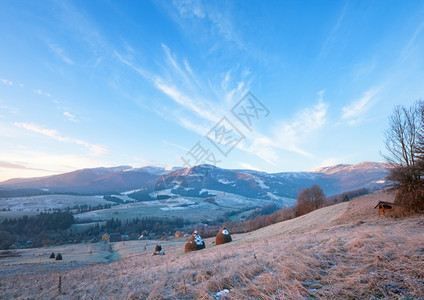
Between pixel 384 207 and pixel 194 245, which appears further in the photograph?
pixel 194 245

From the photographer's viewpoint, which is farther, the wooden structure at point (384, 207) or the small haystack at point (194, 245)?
the small haystack at point (194, 245)

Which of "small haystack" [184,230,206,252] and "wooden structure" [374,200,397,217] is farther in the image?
"small haystack" [184,230,206,252]

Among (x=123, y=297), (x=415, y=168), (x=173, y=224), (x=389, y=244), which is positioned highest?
(x=415, y=168)

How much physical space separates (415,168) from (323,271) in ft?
71.5

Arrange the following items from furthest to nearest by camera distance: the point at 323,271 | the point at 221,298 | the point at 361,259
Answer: the point at 361,259
the point at 323,271
the point at 221,298

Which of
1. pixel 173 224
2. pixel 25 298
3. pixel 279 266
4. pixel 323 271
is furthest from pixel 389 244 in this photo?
pixel 173 224

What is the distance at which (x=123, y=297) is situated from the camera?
6.18 metres

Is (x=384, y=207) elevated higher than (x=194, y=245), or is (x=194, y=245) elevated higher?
(x=384, y=207)

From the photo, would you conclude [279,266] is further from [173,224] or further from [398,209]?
[173,224]

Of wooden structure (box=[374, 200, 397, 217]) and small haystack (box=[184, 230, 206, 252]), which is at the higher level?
wooden structure (box=[374, 200, 397, 217])

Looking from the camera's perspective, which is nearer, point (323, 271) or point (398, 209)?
point (323, 271)

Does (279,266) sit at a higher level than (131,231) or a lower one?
higher

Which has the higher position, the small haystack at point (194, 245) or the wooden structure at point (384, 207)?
the wooden structure at point (384, 207)

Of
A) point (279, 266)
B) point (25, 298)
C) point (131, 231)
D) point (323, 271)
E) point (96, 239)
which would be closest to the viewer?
point (323, 271)
